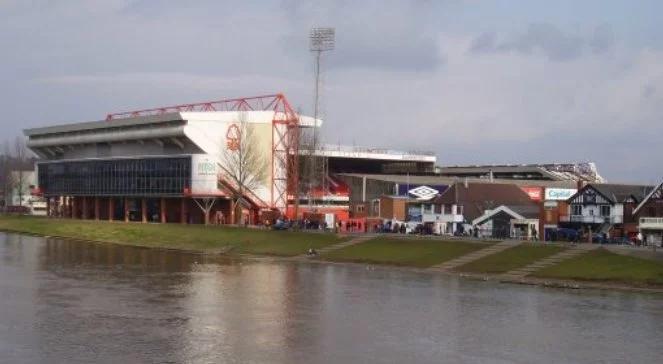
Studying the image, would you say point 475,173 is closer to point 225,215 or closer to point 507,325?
point 225,215

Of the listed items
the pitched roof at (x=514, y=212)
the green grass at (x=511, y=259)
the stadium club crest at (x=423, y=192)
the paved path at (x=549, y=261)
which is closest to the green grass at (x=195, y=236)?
the green grass at (x=511, y=259)

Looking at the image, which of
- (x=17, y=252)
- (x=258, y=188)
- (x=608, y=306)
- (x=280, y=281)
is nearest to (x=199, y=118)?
(x=258, y=188)

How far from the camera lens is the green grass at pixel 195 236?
3031 inches

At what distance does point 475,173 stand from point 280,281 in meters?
118

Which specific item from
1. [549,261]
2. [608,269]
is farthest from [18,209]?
[608,269]

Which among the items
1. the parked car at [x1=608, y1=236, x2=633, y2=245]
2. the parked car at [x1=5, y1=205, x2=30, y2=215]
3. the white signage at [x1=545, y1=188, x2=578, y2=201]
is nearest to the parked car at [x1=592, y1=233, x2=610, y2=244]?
the parked car at [x1=608, y1=236, x2=633, y2=245]

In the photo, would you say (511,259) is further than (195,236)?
No

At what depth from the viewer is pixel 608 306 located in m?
41.7

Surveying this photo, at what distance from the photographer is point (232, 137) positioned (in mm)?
117500

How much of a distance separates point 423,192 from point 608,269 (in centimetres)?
6329

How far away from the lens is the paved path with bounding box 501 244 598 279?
5606cm

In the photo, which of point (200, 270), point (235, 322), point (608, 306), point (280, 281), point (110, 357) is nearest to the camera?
point (110, 357)

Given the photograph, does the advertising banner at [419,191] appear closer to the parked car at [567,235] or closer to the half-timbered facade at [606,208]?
the half-timbered facade at [606,208]

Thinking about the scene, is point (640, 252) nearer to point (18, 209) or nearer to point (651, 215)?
point (651, 215)
